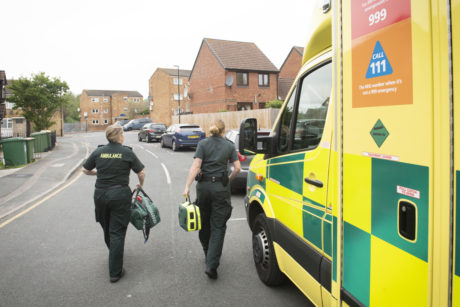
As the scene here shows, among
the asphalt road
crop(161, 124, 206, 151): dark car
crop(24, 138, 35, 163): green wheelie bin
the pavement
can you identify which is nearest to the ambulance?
the asphalt road

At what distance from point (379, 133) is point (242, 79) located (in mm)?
35459

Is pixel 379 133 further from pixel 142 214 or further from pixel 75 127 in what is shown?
pixel 75 127

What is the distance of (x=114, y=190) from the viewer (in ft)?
13.9

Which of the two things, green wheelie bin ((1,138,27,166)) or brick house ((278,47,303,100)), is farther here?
brick house ((278,47,303,100))

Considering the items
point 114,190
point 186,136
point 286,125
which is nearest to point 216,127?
point 286,125

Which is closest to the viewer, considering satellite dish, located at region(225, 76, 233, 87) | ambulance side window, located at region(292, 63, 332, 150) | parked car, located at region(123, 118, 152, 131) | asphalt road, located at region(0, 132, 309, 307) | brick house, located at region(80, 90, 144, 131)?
ambulance side window, located at region(292, 63, 332, 150)

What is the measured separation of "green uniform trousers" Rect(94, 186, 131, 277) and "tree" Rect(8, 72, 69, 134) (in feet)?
87.6

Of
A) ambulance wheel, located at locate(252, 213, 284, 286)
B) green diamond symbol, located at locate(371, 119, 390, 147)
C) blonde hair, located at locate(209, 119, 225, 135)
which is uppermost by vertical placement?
blonde hair, located at locate(209, 119, 225, 135)

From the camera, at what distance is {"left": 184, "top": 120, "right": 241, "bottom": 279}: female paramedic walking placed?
4246mm

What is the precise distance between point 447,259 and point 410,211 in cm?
26

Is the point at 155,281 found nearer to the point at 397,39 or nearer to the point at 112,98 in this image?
the point at 397,39

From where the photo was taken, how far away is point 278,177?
11.6ft

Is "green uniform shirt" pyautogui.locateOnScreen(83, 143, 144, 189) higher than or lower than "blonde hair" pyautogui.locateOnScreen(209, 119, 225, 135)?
lower

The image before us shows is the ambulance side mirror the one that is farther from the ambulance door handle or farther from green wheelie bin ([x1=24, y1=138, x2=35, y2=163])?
green wheelie bin ([x1=24, y1=138, x2=35, y2=163])
